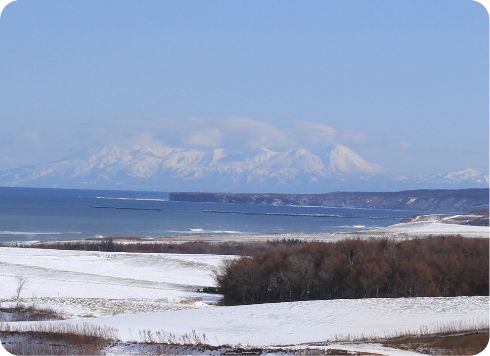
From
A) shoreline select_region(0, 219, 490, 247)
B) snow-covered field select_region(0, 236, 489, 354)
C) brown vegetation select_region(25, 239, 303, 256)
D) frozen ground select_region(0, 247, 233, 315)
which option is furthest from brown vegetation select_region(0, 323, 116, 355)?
shoreline select_region(0, 219, 490, 247)

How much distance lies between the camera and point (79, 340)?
19734mm

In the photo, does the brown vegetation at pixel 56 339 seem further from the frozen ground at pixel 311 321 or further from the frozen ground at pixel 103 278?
the frozen ground at pixel 103 278

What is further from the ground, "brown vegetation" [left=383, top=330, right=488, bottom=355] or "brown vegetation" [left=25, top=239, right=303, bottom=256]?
"brown vegetation" [left=383, top=330, right=488, bottom=355]

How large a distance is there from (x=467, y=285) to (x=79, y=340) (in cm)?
1742

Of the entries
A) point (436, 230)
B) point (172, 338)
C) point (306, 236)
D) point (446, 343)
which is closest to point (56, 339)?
point (172, 338)

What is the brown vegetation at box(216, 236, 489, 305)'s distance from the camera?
107 feet

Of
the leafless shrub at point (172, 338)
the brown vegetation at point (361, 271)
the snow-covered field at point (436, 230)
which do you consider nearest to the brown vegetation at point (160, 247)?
the snow-covered field at point (436, 230)

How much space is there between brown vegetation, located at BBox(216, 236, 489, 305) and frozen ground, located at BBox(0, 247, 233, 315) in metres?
1.84

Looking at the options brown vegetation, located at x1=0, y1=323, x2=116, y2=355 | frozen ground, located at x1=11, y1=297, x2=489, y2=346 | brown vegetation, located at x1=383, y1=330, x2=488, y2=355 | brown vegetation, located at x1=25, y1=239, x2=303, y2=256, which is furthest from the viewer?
brown vegetation, located at x1=25, y1=239, x2=303, y2=256

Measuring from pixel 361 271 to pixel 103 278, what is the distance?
13.2 meters

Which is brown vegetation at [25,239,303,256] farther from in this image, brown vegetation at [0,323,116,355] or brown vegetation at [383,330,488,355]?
brown vegetation at [383,330,488,355]

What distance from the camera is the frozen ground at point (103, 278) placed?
30.6 metres

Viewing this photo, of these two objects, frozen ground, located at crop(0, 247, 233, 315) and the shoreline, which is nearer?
frozen ground, located at crop(0, 247, 233, 315)

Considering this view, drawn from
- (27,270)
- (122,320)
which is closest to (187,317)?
(122,320)
